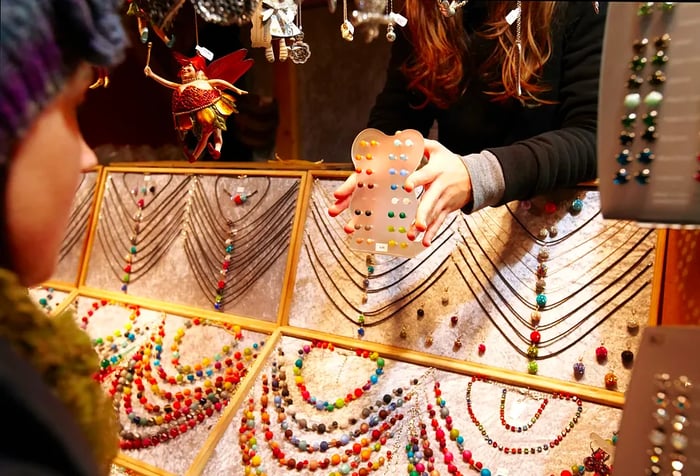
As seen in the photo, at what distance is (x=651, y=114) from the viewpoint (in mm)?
558

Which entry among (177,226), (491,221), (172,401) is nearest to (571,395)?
(491,221)

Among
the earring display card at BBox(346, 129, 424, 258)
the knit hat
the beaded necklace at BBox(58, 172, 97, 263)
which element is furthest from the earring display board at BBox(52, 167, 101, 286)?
the knit hat

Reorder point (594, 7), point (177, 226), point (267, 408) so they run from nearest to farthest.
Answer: point (594, 7) → point (267, 408) → point (177, 226)

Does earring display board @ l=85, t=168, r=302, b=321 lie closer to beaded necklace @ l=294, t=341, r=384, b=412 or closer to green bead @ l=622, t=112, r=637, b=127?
beaded necklace @ l=294, t=341, r=384, b=412

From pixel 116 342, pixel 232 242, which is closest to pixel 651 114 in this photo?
pixel 232 242

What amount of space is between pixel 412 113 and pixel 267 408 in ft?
1.97

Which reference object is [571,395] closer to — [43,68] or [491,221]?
[491,221]

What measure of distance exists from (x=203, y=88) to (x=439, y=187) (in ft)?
1.24

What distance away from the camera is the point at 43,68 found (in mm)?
420

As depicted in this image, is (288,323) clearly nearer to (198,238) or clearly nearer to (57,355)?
(198,238)

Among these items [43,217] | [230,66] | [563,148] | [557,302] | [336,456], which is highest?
[230,66]

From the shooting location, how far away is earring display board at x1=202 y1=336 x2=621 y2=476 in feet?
2.85

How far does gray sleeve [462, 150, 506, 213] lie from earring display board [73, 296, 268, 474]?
0.57 metres

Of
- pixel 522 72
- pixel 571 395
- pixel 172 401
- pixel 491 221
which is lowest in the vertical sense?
pixel 172 401
